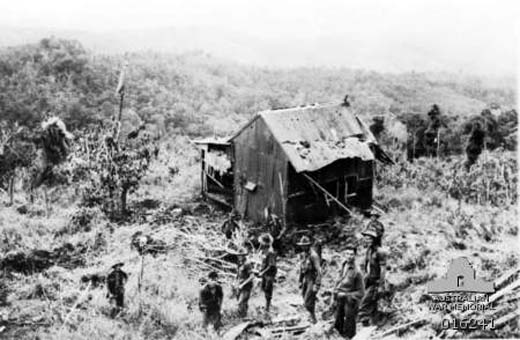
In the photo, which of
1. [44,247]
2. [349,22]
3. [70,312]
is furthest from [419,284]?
[44,247]

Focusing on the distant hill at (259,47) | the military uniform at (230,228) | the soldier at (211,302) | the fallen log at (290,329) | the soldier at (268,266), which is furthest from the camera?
the distant hill at (259,47)

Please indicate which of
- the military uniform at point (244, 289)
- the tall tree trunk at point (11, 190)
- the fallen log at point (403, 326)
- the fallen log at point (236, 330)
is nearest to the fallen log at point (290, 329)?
the fallen log at point (236, 330)

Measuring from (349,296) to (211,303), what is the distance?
2422 mm

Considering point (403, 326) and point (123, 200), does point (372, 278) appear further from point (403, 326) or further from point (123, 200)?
point (123, 200)

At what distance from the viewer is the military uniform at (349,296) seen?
9109 mm

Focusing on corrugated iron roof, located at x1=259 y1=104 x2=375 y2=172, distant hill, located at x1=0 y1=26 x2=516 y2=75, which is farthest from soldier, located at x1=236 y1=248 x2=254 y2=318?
distant hill, located at x1=0 y1=26 x2=516 y2=75

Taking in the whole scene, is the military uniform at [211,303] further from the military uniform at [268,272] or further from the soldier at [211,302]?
the military uniform at [268,272]

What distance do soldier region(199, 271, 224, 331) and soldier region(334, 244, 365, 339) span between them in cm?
206

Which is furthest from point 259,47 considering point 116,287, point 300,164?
point 116,287

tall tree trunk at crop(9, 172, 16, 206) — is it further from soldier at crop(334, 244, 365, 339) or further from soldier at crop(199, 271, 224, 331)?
soldier at crop(334, 244, 365, 339)

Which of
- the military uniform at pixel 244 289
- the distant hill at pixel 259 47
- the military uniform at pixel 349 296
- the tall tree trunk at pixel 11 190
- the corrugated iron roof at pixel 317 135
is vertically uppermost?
the distant hill at pixel 259 47

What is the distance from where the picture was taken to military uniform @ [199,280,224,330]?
9.95 m

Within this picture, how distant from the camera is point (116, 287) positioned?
10938 mm

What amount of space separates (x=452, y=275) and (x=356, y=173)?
28.8ft
